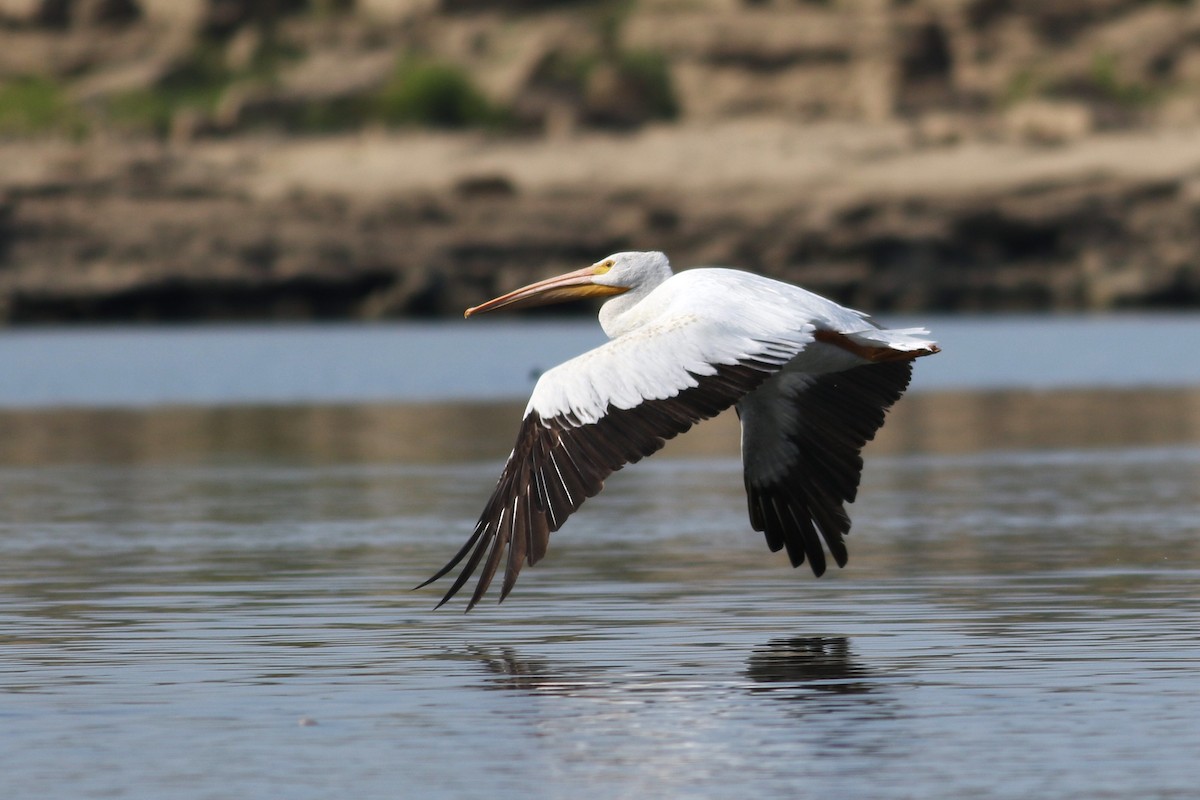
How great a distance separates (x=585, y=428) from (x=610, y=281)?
2082 mm

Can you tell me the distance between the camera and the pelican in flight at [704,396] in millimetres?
9586

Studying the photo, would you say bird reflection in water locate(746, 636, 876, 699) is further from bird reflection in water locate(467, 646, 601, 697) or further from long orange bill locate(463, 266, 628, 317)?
long orange bill locate(463, 266, 628, 317)

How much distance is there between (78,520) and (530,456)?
6798mm

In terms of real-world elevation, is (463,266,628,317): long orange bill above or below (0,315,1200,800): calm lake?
above

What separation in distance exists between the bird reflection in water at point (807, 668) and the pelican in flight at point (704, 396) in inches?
34.4

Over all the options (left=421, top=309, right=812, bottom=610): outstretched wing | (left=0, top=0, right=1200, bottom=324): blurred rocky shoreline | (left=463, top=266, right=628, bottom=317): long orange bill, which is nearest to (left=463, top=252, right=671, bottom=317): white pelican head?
(left=463, top=266, right=628, bottom=317): long orange bill

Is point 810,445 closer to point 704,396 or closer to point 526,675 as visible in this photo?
point 704,396

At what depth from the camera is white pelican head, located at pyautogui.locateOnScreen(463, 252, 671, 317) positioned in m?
11.6

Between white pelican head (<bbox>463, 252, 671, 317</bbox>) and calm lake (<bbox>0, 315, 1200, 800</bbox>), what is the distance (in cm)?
132

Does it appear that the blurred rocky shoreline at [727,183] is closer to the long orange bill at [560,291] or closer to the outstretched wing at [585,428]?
the long orange bill at [560,291]

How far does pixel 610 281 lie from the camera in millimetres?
11602

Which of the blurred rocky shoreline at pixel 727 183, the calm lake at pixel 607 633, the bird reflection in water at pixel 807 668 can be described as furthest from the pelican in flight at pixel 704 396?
the blurred rocky shoreline at pixel 727 183

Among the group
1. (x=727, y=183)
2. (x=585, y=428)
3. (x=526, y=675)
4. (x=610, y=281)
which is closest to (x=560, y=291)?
(x=610, y=281)

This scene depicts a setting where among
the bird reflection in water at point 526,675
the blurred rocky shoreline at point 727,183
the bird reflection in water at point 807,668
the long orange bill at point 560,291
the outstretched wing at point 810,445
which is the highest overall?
the blurred rocky shoreline at point 727,183
